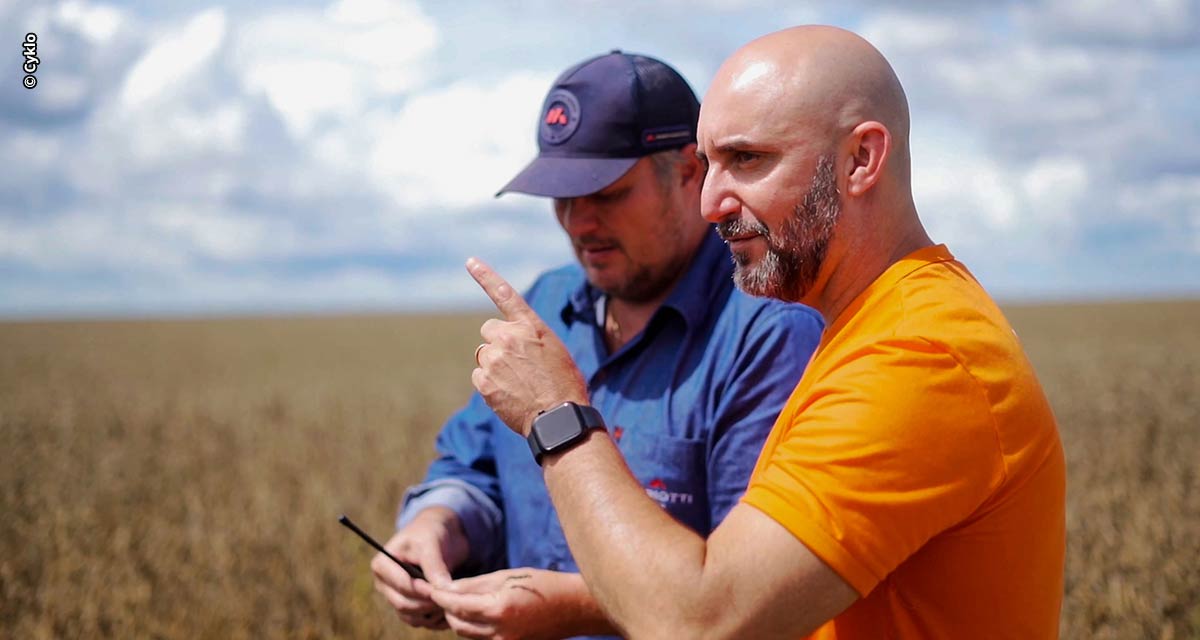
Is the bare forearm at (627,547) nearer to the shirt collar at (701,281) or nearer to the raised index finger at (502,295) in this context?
the raised index finger at (502,295)

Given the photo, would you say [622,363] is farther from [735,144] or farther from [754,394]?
[735,144]

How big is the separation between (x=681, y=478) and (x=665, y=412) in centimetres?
18

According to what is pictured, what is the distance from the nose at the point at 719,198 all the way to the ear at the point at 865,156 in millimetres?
225

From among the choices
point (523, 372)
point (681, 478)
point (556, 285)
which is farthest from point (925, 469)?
point (556, 285)

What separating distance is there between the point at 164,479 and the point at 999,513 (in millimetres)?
9371

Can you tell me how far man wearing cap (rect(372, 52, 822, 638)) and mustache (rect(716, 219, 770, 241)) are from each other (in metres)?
0.65

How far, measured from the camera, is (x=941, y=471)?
1.83 m

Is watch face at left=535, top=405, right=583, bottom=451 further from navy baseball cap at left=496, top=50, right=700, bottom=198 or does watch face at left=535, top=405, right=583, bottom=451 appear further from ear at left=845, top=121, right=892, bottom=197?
navy baseball cap at left=496, top=50, right=700, bottom=198

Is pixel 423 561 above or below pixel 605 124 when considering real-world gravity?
below

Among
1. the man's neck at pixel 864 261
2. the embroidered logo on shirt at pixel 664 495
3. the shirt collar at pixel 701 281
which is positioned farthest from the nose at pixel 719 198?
the embroidered logo on shirt at pixel 664 495

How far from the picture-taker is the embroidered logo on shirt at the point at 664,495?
9.66 ft

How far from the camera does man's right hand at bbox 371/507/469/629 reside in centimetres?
316

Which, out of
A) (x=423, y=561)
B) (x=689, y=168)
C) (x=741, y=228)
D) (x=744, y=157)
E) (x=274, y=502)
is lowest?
(x=274, y=502)

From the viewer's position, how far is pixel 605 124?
321 centimetres
